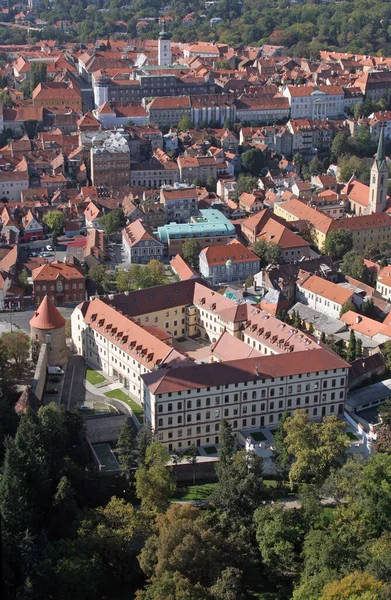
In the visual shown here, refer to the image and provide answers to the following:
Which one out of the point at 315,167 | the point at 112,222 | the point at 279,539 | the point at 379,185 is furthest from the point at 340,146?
the point at 279,539

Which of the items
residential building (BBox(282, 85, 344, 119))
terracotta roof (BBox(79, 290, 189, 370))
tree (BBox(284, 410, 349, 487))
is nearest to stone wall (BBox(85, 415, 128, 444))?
terracotta roof (BBox(79, 290, 189, 370))

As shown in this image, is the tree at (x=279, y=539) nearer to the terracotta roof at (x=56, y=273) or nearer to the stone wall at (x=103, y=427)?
the stone wall at (x=103, y=427)

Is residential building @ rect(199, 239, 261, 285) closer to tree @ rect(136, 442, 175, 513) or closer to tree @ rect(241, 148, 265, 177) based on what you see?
tree @ rect(241, 148, 265, 177)

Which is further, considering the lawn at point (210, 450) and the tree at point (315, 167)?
the tree at point (315, 167)

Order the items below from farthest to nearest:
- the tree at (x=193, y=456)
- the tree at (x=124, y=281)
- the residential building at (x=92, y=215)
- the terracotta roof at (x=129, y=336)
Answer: the residential building at (x=92, y=215) → the tree at (x=124, y=281) → the terracotta roof at (x=129, y=336) → the tree at (x=193, y=456)

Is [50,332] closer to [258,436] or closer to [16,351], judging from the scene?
[16,351]

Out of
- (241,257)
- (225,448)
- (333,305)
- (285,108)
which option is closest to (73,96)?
(285,108)

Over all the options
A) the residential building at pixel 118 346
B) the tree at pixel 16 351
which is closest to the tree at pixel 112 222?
the residential building at pixel 118 346
